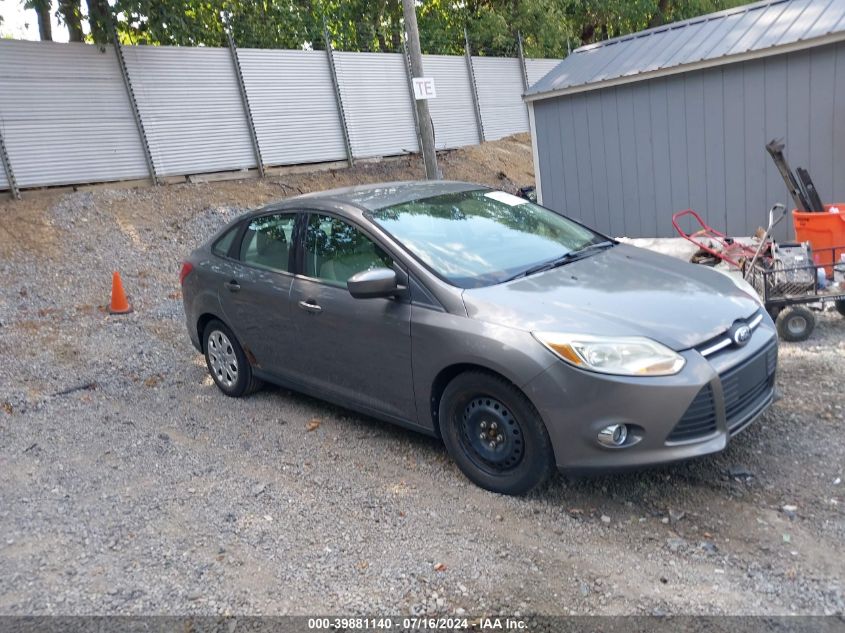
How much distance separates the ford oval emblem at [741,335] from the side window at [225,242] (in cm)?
375

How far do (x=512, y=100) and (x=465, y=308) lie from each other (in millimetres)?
16727

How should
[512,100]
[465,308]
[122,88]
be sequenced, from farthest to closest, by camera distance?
1. [512,100]
2. [122,88]
3. [465,308]

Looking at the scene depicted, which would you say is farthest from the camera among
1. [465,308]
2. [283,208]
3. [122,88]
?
[122,88]

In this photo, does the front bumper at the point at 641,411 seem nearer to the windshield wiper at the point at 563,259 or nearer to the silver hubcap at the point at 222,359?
the windshield wiper at the point at 563,259

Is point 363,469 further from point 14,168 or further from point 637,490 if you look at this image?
point 14,168

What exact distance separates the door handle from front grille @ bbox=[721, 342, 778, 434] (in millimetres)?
2490

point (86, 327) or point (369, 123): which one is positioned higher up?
point (369, 123)

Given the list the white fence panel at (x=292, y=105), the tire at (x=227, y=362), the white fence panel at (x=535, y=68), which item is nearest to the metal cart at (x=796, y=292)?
the tire at (x=227, y=362)

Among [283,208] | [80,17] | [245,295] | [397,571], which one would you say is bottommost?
[397,571]

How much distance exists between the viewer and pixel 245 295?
532cm

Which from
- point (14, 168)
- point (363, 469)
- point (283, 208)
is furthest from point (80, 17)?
point (363, 469)

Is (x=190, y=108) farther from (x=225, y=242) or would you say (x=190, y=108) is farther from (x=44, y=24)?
(x=225, y=242)

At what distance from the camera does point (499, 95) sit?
18984mm

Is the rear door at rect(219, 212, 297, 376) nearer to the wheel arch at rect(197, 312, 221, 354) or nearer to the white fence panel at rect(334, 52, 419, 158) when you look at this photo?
the wheel arch at rect(197, 312, 221, 354)
